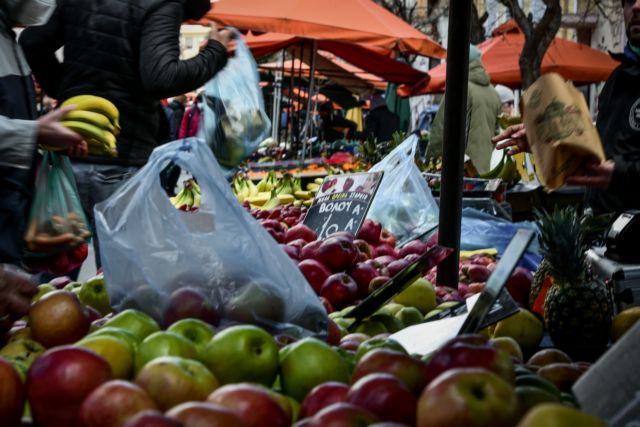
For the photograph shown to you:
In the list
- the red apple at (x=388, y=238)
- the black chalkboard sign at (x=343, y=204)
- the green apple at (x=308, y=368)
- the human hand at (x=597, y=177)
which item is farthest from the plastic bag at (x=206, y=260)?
the red apple at (x=388, y=238)

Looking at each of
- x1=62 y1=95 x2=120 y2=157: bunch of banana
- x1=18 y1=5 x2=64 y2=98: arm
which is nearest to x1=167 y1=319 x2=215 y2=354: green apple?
x1=62 y1=95 x2=120 y2=157: bunch of banana

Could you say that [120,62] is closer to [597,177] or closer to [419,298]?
[419,298]

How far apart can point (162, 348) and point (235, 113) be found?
3.79 m

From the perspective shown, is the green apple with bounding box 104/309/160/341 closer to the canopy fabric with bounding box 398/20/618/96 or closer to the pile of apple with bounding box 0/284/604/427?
the pile of apple with bounding box 0/284/604/427

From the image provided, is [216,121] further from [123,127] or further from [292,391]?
[292,391]

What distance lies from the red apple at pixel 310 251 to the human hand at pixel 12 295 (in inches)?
53.0

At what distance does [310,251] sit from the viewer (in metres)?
3.47

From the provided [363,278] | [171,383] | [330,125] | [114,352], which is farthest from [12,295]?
[330,125]

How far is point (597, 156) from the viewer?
2426mm

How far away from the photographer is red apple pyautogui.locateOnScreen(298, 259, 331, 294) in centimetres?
322

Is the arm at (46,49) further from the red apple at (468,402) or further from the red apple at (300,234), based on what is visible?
the red apple at (468,402)

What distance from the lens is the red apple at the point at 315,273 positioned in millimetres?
3217

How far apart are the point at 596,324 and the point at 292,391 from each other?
118cm

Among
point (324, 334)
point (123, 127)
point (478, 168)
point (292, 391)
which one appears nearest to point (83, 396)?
point (292, 391)
